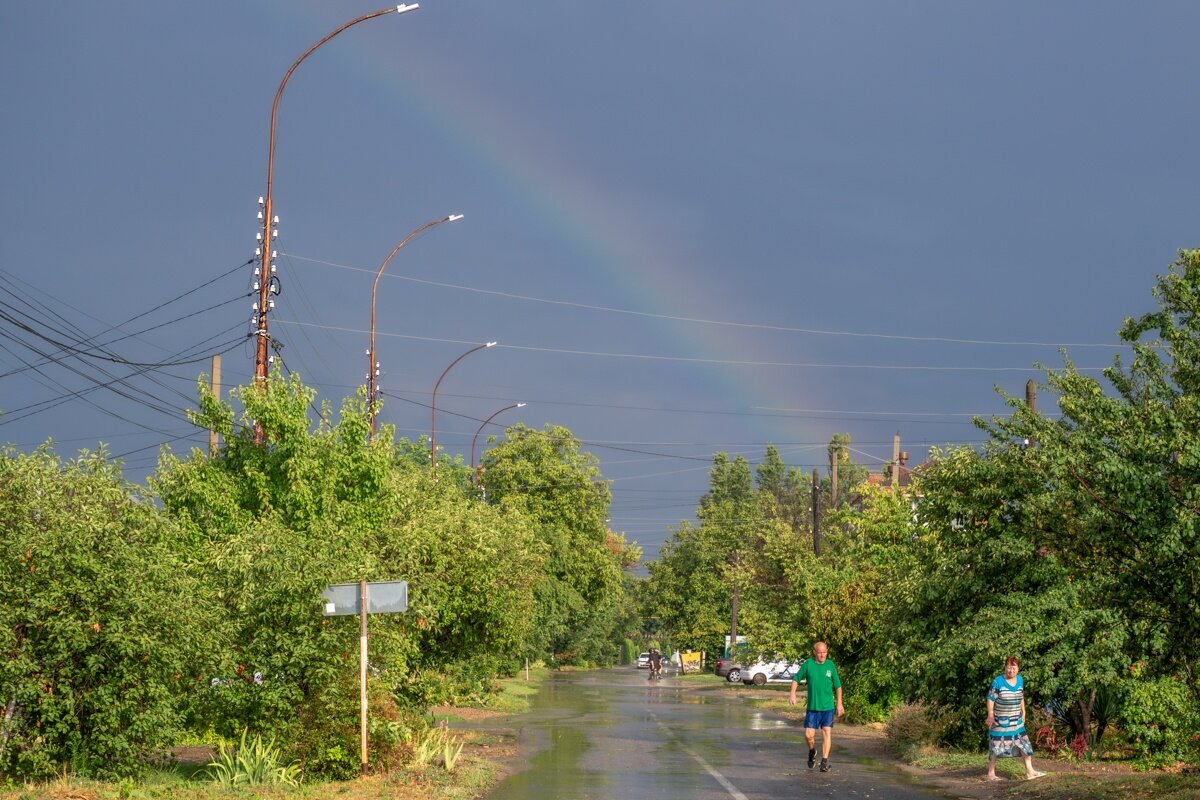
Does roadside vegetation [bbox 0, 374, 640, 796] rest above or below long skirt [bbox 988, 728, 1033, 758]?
above

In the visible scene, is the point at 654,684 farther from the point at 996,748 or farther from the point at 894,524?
the point at 996,748

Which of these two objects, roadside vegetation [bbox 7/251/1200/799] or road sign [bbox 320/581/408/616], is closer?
roadside vegetation [bbox 7/251/1200/799]

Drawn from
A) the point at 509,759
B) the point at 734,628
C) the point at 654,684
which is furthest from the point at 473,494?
the point at 509,759

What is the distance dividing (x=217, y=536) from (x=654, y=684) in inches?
2119

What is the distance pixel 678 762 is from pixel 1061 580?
6605mm

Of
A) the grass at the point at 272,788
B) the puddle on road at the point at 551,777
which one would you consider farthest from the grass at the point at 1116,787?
the grass at the point at 272,788

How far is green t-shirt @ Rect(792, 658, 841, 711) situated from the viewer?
67.9 feet

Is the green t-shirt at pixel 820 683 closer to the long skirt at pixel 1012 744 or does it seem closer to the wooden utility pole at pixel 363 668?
the long skirt at pixel 1012 744

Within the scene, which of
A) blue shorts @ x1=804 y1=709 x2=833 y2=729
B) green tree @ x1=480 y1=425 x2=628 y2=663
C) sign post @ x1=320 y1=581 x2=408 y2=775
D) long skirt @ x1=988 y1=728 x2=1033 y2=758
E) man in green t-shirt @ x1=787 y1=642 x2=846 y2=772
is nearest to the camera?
sign post @ x1=320 y1=581 x2=408 y2=775

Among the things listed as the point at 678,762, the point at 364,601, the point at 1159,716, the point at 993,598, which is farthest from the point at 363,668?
the point at 1159,716

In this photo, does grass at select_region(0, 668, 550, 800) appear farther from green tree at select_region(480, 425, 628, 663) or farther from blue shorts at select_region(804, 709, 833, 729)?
green tree at select_region(480, 425, 628, 663)

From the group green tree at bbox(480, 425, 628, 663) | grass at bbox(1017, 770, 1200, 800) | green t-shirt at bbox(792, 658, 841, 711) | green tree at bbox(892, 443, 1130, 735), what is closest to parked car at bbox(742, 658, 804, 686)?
green tree at bbox(480, 425, 628, 663)

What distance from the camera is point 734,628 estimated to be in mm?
85500

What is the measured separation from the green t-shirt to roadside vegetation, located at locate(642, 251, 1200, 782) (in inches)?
77.7
